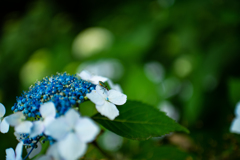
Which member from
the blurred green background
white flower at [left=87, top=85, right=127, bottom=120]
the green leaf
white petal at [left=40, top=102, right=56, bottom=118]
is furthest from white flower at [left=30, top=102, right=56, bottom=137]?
the blurred green background

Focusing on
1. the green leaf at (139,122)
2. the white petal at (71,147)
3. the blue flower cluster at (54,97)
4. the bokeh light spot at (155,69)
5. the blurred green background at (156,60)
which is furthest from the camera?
the bokeh light spot at (155,69)

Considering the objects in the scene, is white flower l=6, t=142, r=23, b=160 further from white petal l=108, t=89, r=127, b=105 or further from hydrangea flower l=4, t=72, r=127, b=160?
white petal l=108, t=89, r=127, b=105

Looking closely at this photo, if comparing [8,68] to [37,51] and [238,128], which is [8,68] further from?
[238,128]

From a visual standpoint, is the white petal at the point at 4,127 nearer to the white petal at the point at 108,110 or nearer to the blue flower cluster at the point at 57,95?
the blue flower cluster at the point at 57,95

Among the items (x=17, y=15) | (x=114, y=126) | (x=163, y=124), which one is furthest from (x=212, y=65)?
(x=17, y=15)

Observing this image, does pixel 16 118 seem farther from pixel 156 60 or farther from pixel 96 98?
pixel 156 60

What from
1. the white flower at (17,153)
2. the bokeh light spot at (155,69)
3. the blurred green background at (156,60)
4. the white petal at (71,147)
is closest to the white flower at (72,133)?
the white petal at (71,147)
